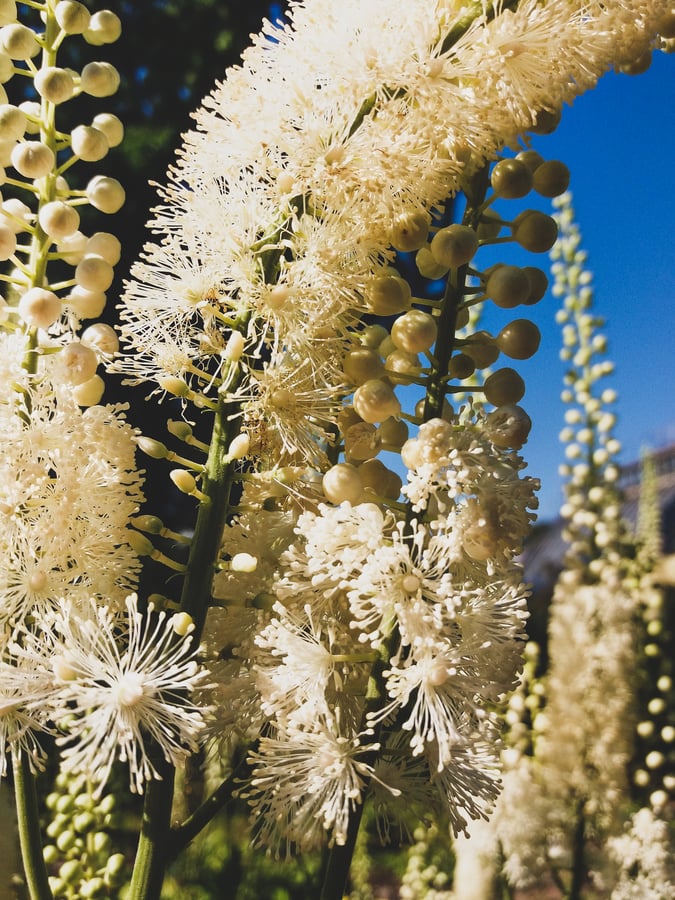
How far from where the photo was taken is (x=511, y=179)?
0.41 m

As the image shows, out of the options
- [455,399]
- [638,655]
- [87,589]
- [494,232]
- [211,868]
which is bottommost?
[211,868]

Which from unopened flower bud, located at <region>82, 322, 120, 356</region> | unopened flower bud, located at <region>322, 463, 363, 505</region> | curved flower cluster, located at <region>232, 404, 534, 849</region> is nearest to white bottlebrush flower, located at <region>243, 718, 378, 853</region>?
curved flower cluster, located at <region>232, 404, 534, 849</region>

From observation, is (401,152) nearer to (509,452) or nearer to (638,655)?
(509,452)

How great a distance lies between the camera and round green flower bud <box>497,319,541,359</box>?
0.41 metres

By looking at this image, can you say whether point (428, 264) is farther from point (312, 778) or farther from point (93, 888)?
point (93, 888)

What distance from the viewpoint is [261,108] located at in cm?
42

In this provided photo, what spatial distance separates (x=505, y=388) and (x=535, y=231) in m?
0.08

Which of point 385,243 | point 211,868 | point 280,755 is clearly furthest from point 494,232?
point 211,868

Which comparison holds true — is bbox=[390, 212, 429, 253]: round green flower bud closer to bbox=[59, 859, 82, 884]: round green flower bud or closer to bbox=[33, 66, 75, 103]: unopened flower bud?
bbox=[33, 66, 75, 103]: unopened flower bud

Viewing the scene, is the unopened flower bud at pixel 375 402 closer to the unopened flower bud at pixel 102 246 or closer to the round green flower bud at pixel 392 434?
the round green flower bud at pixel 392 434

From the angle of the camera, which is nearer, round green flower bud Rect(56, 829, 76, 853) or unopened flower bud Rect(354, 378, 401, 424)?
unopened flower bud Rect(354, 378, 401, 424)

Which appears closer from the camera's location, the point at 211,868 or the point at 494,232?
the point at 494,232

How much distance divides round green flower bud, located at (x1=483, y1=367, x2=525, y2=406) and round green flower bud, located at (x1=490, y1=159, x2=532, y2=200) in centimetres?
9

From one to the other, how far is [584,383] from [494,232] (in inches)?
21.7
